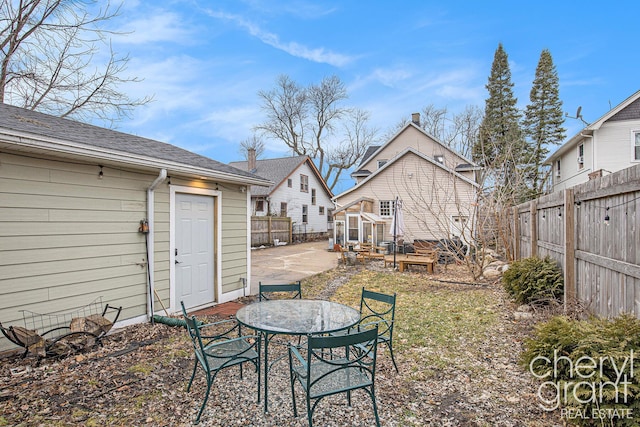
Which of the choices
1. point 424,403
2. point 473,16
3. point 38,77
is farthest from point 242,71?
point 424,403

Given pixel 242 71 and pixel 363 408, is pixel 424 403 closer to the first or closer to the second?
pixel 363 408

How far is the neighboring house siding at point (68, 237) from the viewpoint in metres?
3.94

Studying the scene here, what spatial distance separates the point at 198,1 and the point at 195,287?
8.15 m

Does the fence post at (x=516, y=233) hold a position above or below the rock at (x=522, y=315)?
above

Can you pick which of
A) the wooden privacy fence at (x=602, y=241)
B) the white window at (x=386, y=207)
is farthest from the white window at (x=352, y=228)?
the wooden privacy fence at (x=602, y=241)

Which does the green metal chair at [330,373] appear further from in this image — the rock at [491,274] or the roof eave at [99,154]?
the rock at [491,274]

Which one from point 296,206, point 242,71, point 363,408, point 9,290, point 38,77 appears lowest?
point 363,408

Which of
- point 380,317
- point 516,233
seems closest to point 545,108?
point 516,233

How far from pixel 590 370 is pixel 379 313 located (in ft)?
11.3

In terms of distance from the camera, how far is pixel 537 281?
17.9ft

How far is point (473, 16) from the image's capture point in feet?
33.3

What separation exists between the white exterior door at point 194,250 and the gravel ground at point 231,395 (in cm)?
191

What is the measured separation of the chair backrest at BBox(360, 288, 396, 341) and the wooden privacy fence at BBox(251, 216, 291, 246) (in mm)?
12313

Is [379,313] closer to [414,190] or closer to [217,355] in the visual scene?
[217,355]
